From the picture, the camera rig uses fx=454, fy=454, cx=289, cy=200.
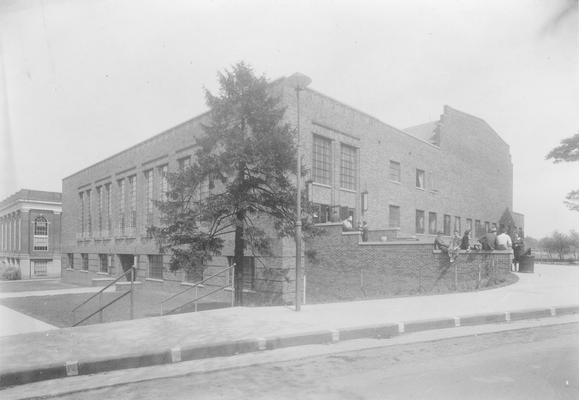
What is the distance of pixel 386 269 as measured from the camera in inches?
603

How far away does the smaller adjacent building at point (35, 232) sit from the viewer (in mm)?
52094

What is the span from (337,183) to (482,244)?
22.1 feet

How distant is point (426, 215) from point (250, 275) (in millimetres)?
14397

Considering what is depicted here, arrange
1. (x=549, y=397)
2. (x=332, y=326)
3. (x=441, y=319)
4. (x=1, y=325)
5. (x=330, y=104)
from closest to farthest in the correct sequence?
(x=549, y=397) → (x=332, y=326) → (x=441, y=319) → (x=1, y=325) → (x=330, y=104)

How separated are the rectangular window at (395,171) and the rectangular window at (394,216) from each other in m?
1.61

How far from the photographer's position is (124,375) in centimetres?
641

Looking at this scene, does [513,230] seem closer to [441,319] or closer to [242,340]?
[441,319]

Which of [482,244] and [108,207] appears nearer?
[482,244]

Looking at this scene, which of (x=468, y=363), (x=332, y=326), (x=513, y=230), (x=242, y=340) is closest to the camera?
(x=468, y=363)

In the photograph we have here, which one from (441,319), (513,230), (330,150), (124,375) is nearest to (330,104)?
(330,150)

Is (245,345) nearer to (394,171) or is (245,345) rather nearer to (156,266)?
(156,266)

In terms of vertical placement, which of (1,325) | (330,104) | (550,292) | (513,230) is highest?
(330,104)

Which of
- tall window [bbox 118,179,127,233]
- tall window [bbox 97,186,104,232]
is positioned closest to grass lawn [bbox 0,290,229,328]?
tall window [bbox 118,179,127,233]

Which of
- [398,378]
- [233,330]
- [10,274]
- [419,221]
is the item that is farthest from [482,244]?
[10,274]
